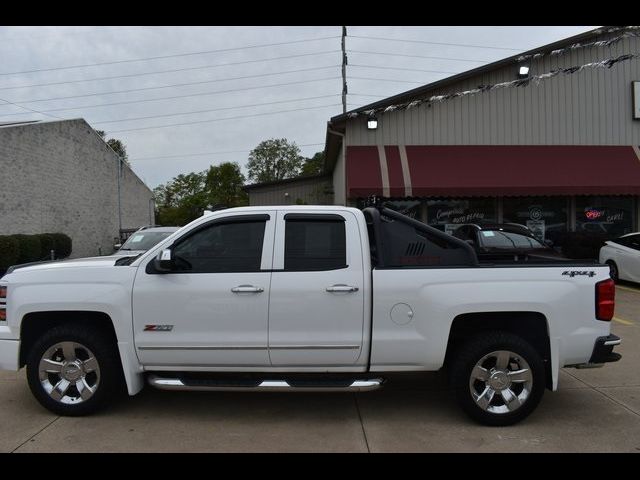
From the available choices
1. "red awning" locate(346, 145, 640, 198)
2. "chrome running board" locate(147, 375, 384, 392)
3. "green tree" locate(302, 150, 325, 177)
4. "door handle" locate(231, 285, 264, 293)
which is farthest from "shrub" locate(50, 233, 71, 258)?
"green tree" locate(302, 150, 325, 177)

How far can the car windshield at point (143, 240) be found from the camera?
11227 millimetres

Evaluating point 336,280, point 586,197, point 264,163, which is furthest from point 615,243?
point 264,163

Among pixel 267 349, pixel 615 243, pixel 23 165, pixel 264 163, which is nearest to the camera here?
pixel 267 349

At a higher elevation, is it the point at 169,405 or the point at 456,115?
the point at 456,115

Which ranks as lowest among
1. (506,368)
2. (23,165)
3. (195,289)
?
(506,368)

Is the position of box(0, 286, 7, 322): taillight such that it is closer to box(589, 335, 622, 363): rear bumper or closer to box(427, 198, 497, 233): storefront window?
box(589, 335, 622, 363): rear bumper

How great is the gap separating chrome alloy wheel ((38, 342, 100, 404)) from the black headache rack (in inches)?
101

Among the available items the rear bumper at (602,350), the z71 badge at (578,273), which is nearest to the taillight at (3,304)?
the z71 badge at (578,273)

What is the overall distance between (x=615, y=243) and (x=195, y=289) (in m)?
11.6

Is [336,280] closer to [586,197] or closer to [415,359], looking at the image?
[415,359]

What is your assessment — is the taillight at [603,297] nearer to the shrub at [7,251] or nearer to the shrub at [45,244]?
the shrub at [7,251]

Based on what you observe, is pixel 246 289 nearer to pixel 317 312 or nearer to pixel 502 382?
pixel 317 312

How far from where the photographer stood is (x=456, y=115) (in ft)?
54.1
